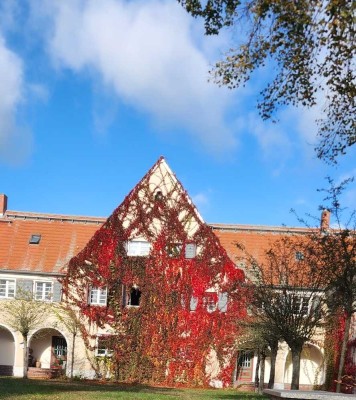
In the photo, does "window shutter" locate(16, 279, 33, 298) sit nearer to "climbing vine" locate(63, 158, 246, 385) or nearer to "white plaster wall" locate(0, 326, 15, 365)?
"climbing vine" locate(63, 158, 246, 385)

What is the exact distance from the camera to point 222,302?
37.0 m

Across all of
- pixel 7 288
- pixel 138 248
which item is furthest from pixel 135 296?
pixel 7 288

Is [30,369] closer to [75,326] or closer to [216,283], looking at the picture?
[75,326]

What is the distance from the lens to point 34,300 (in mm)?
37094

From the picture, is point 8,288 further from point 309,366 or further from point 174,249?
point 309,366

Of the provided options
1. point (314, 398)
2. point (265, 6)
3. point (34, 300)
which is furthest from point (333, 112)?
point (34, 300)

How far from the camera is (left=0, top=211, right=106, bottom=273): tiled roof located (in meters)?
38.8

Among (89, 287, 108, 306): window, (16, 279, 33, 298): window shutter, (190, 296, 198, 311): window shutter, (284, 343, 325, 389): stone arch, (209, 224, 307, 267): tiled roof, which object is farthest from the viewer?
(209, 224, 307, 267): tiled roof

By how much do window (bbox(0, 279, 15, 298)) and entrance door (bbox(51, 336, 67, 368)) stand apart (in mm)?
3771

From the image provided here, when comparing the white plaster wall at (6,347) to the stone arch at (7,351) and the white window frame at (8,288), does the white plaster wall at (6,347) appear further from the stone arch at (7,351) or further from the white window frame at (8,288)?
the white window frame at (8,288)

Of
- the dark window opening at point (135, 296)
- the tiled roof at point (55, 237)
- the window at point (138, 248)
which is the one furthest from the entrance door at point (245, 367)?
the window at point (138, 248)

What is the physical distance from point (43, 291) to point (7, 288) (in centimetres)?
220

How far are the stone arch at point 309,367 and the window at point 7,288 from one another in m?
17.3

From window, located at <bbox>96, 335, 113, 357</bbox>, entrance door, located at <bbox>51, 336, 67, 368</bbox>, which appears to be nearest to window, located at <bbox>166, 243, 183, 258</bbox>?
window, located at <bbox>96, 335, 113, 357</bbox>
